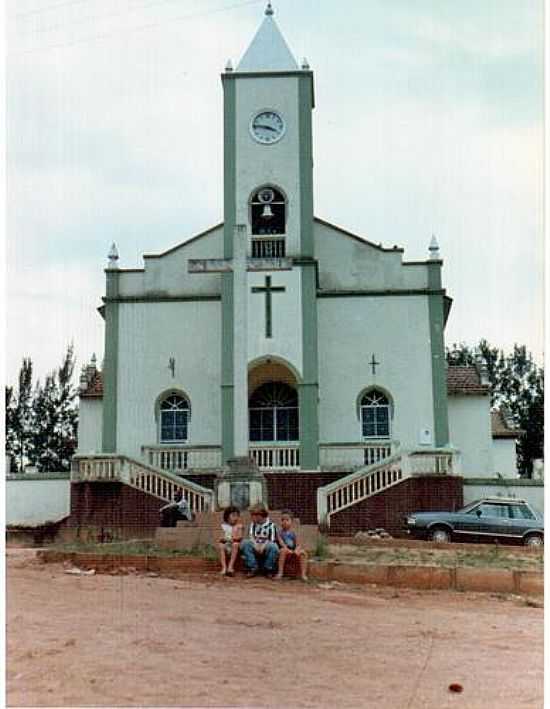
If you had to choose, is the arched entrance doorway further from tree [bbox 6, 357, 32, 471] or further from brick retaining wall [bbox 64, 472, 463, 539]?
tree [bbox 6, 357, 32, 471]

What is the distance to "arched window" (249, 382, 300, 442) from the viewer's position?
89.8 ft

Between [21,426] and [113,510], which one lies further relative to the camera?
[21,426]

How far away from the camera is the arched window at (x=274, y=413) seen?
27359 millimetres

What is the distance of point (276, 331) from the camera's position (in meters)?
26.2

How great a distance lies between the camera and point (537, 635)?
37.0ft

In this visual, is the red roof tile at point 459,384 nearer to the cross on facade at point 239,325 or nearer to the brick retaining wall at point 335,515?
the brick retaining wall at point 335,515

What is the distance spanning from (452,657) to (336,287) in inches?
708

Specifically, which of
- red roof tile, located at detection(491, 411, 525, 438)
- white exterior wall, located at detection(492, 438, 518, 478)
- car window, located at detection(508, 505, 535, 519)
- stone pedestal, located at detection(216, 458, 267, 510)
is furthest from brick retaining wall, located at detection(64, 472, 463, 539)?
red roof tile, located at detection(491, 411, 525, 438)

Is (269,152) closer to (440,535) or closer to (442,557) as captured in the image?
(440,535)

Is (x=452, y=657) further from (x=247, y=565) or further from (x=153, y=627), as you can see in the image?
(x=247, y=565)

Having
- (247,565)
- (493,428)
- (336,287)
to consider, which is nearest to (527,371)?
(493,428)

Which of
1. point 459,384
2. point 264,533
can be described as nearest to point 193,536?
point 264,533

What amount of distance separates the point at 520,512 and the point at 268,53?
14.1 m

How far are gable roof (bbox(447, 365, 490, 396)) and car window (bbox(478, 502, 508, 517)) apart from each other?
8263 mm
